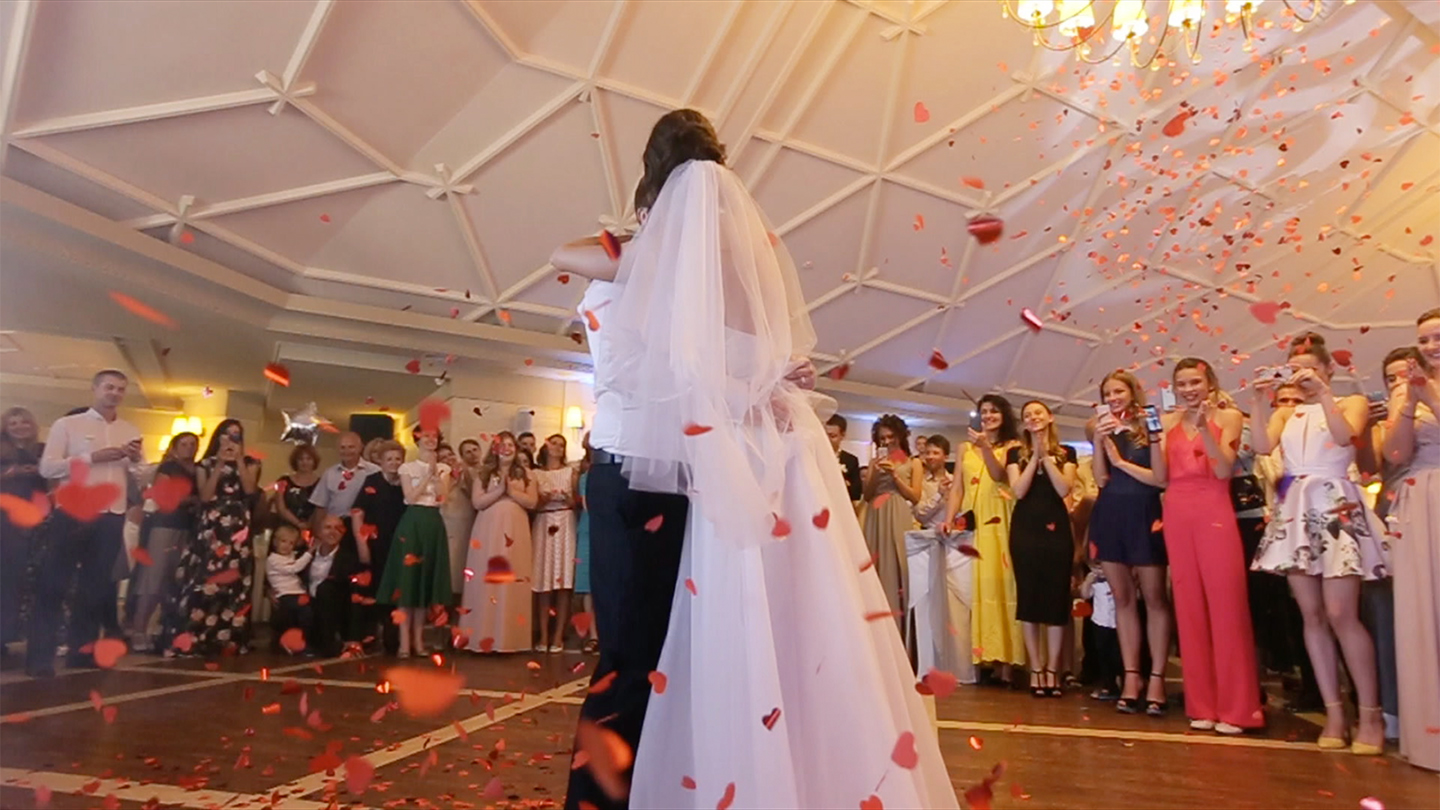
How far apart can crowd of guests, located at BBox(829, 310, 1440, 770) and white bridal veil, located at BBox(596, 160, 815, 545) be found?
141 cm

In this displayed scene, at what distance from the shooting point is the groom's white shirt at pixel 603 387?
1.71m

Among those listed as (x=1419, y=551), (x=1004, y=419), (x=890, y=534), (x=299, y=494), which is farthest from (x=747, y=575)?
(x=299, y=494)

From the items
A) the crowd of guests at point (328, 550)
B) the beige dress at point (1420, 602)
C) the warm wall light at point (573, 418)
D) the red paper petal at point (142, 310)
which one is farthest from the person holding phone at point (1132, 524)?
the warm wall light at point (573, 418)

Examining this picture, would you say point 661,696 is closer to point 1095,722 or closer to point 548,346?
point 1095,722

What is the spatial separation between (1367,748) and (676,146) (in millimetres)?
2842

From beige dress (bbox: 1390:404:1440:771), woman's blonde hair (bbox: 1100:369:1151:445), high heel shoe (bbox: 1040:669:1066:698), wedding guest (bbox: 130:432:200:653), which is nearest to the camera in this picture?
beige dress (bbox: 1390:404:1440:771)

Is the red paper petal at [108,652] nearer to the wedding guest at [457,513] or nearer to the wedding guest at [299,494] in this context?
the wedding guest at [299,494]

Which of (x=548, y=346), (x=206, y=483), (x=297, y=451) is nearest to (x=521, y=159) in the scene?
(x=548, y=346)

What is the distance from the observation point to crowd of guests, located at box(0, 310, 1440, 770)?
3008mm

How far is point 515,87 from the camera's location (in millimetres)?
6223

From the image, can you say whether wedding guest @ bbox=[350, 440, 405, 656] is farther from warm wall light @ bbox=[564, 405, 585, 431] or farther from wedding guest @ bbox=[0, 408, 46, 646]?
warm wall light @ bbox=[564, 405, 585, 431]

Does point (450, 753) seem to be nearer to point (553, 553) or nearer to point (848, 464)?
point (848, 464)

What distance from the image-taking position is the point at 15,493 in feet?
14.2

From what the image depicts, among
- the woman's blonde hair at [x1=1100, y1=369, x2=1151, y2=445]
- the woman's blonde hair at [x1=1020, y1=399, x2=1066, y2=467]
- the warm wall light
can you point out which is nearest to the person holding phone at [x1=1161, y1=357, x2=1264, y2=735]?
the woman's blonde hair at [x1=1100, y1=369, x2=1151, y2=445]
